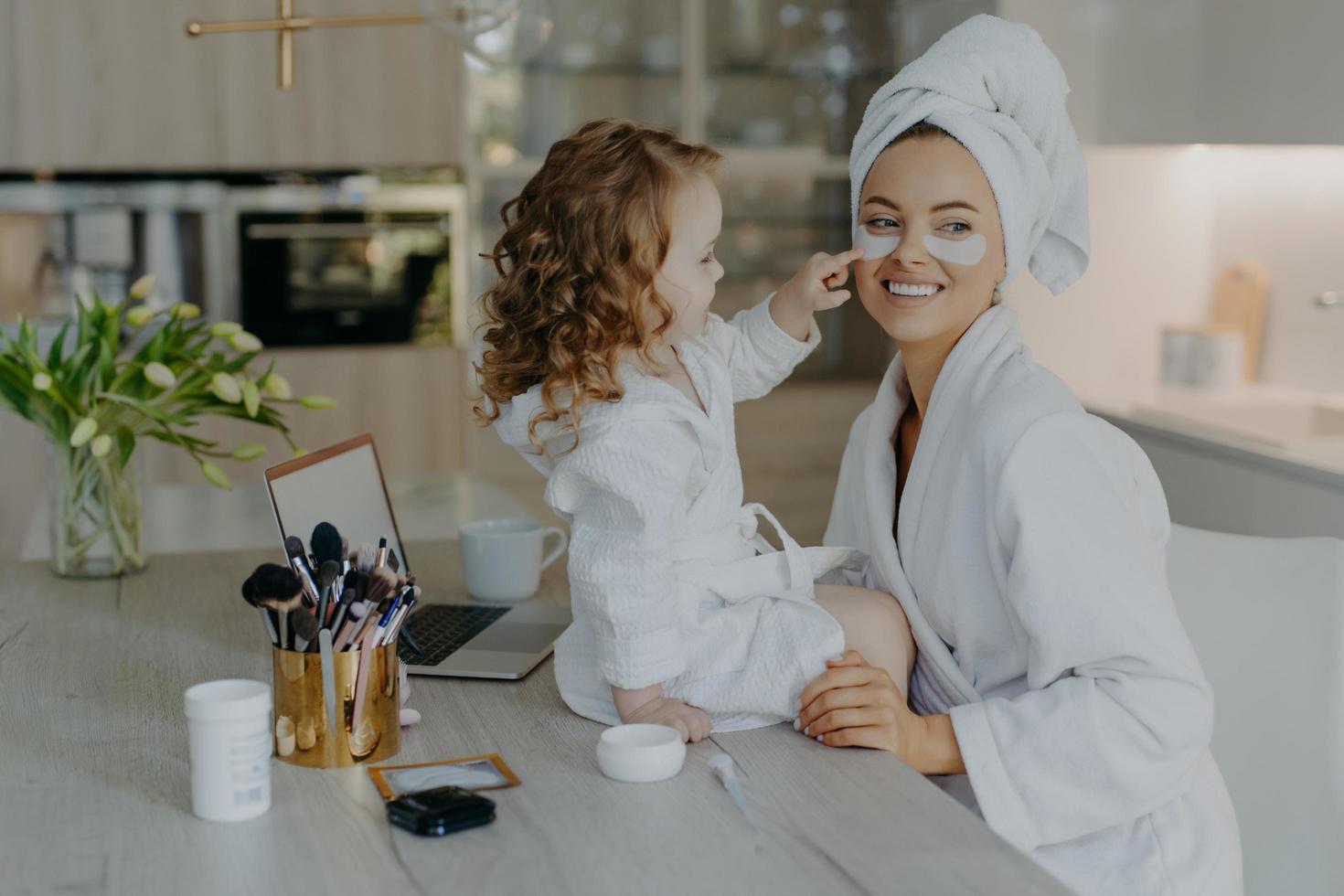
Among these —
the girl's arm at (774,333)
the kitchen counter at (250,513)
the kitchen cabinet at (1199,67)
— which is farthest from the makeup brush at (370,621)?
the kitchen cabinet at (1199,67)

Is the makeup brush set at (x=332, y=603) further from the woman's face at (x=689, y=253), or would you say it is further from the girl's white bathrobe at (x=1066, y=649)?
the girl's white bathrobe at (x=1066, y=649)

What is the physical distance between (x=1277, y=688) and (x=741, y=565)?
23.4 inches

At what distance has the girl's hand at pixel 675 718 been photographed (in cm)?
123

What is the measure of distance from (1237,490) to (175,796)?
7.05 feet

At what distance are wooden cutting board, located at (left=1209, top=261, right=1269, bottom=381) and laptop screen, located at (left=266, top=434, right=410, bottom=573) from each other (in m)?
2.34

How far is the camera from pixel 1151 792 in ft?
4.22

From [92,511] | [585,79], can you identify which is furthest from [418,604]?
[585,79]

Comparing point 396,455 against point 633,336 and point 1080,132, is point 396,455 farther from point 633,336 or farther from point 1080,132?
point 633,336

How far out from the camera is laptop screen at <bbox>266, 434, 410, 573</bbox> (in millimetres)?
1552

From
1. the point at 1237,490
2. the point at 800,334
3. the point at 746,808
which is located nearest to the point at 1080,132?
the point at 1237,490

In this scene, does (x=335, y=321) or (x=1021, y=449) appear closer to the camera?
(x=1021, y=449)

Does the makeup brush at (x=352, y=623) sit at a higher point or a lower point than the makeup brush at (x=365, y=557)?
lower

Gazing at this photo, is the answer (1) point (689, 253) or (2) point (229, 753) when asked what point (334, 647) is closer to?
(2) point (229, 753)

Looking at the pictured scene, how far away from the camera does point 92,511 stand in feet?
6.16
